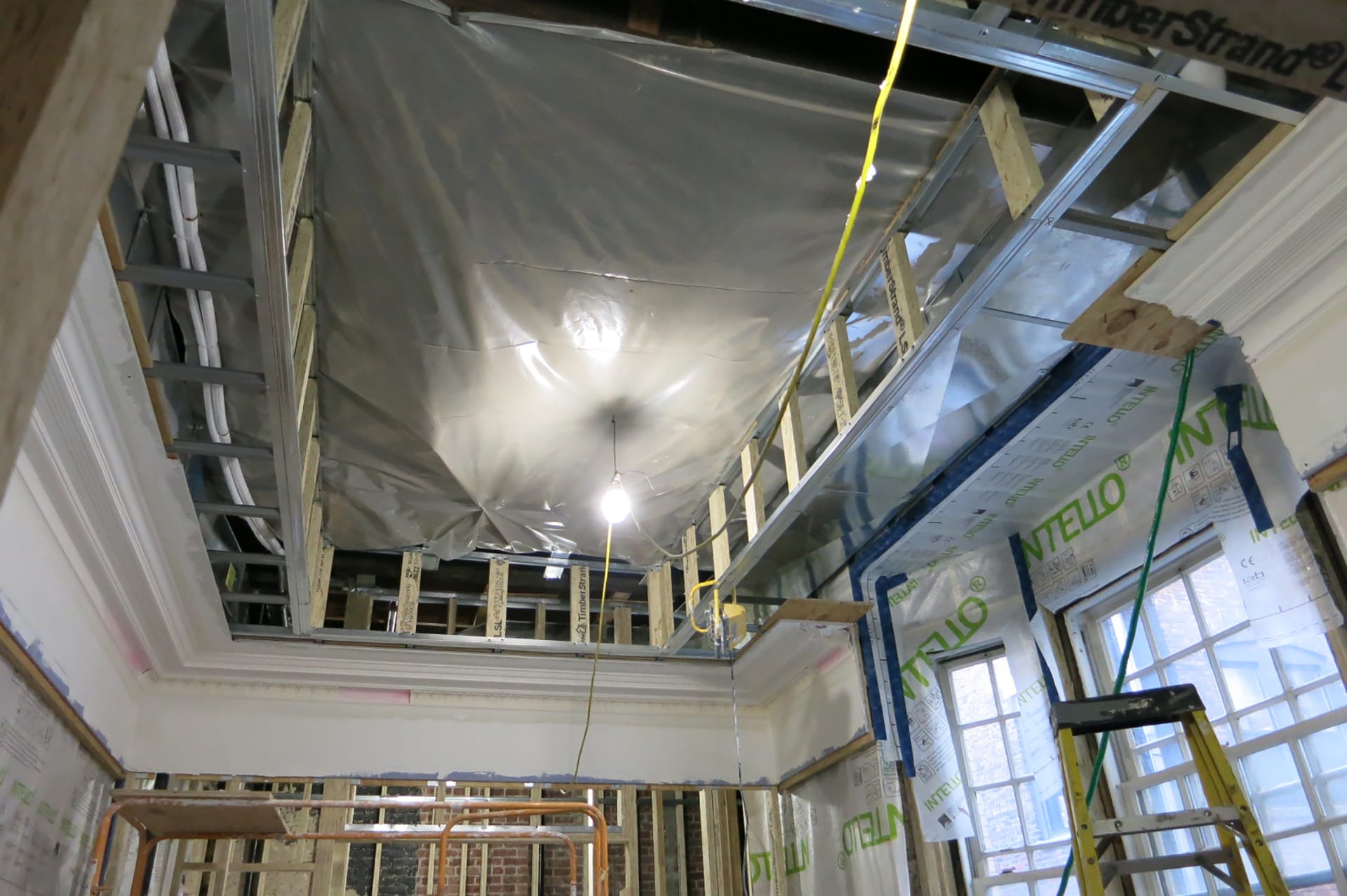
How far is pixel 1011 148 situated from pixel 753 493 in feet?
5.38

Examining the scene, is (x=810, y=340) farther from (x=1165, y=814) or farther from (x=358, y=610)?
(x=358, y=610)

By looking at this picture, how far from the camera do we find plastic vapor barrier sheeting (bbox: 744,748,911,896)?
3588 mm

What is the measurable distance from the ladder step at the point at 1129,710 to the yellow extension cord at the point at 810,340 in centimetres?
95

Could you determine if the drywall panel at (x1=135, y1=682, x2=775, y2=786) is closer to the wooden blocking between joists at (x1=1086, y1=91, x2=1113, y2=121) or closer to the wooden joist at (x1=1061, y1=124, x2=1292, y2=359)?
the wooden joist at (x1=1061, y1=124, x2=1292, y2=359)

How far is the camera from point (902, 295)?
2465 mm

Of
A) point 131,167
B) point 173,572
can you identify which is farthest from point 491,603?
point 131,167

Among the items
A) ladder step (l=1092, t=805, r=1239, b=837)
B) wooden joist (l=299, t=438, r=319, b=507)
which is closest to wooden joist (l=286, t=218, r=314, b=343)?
wooden joist (l=299, t=438, r=319, b=507)

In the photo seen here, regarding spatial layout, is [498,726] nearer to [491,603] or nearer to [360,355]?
[491,603]

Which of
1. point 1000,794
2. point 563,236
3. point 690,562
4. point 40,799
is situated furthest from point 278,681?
point 1000,794

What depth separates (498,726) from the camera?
436cm

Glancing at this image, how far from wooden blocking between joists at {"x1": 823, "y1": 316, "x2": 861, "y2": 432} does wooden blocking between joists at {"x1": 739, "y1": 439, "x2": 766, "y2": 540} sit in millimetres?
564

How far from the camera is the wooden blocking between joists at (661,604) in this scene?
13.8ft

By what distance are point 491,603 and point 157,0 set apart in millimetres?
3914

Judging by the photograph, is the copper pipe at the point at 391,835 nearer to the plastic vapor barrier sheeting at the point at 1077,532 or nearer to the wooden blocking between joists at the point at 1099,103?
the plastic vapor barrier sheeting at the point at 1077,532
